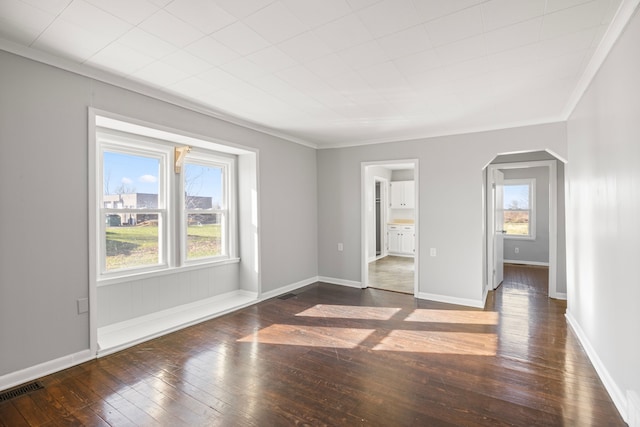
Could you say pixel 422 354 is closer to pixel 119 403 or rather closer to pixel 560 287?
pixel 119 403

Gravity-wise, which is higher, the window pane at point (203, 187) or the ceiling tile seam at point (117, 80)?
the ceiling tile seam at point (117, 80)

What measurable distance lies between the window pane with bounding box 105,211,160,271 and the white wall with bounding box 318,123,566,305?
10.2 ft

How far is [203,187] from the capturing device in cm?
444

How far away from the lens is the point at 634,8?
5.83 feet

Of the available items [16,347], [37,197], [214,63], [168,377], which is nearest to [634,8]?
[214,63]

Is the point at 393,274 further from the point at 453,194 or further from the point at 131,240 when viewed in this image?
the point at 131,240

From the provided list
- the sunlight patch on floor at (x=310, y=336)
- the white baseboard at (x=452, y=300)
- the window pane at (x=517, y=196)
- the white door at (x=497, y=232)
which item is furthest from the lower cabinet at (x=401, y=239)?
the sunlight patch on floor at (x=310, y=336)

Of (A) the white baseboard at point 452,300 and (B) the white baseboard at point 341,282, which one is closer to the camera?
(A) the white baseboard at point 452,300

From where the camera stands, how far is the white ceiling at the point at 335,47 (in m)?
1.89

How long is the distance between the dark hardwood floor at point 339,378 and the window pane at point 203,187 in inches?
→ 63.6

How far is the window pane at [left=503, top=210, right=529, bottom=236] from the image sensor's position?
304 inches

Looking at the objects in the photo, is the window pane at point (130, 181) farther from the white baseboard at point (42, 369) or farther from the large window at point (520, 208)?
the large window at point (520, 208)

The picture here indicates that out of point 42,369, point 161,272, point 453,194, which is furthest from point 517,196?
point 42,369

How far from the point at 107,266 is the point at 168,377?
1.56m
